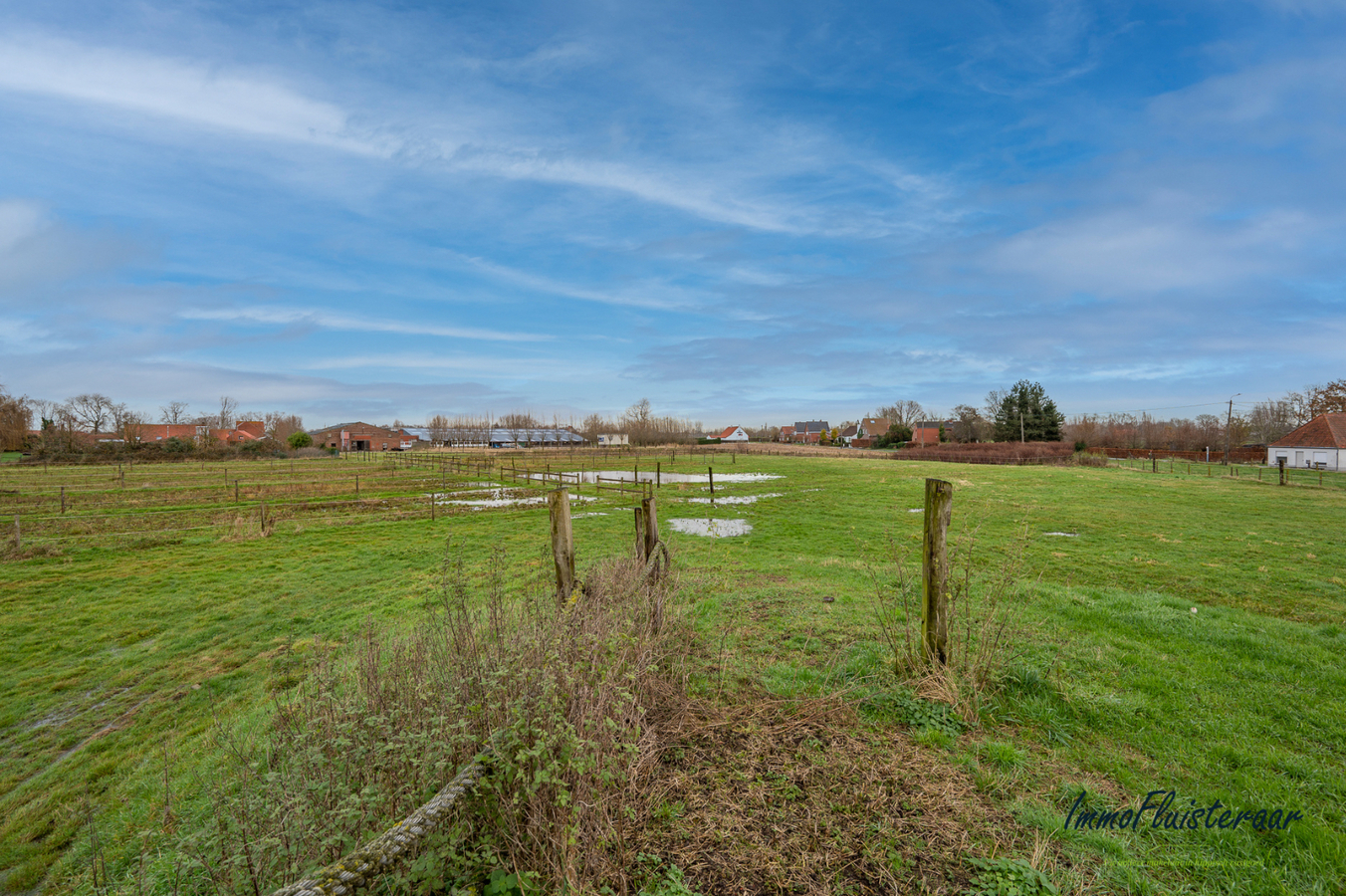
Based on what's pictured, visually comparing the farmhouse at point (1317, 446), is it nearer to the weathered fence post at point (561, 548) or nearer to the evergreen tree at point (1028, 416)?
the evergreen tree at point (1028, 416)

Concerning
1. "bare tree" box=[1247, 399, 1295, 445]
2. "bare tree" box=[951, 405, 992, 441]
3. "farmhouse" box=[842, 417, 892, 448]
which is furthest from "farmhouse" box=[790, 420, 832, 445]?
"bare tree" box=[1247, 399, 1295, 445]

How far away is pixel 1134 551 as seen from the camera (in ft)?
Result: 41.7

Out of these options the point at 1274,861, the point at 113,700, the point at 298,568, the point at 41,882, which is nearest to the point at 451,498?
the point at 298,568

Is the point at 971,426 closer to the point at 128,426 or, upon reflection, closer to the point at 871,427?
the point at 871,427

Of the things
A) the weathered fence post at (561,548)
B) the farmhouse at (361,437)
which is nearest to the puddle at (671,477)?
the weathered fence post at (561,548)

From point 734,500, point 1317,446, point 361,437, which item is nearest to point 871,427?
point 1317,446

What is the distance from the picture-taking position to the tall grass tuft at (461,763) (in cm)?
255

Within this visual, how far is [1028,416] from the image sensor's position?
6581 cm

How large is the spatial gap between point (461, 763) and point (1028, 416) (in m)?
78.0

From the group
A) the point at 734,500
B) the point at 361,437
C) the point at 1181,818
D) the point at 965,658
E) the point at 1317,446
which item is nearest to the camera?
the point at 1181,818

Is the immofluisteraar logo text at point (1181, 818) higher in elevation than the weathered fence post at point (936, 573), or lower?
lower

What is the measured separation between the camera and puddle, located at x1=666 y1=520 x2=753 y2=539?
1575 cm

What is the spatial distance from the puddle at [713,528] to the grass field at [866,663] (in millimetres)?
904

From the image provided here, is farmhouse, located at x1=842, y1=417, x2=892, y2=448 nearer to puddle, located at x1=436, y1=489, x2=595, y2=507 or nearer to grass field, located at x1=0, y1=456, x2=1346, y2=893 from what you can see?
puddle, located at x1=436, y1=489, x2=595, y2=507
